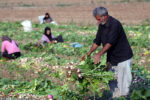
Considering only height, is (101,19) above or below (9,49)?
above

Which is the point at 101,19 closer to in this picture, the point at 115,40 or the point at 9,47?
the point at 115,40

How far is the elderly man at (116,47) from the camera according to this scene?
163 inches

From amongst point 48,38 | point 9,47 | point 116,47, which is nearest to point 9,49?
point 9,47

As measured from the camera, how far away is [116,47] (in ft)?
14.4

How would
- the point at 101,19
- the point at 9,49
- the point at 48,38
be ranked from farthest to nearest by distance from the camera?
the point at 48,38, the point at 9,49, the point at 101,19

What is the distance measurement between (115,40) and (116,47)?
→ 0.80 feet

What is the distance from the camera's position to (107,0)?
84.9ft

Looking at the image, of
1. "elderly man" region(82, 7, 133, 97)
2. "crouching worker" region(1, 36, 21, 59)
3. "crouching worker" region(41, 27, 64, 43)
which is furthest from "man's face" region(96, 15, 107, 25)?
"crouching worker" region(41, 27, 64, 43)

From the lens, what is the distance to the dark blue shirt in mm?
4141

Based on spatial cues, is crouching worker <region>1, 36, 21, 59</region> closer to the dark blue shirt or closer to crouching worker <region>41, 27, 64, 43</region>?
crouching worker <region>41, 27, 64, 43</region>

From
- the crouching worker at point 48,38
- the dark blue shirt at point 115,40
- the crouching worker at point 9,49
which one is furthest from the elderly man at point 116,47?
the crouching worker at point 48,38

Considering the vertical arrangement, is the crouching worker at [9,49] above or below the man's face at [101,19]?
below

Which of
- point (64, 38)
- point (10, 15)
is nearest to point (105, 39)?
point (64, 38)

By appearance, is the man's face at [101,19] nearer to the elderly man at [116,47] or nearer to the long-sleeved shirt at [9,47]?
the elderly man at [116,47]
